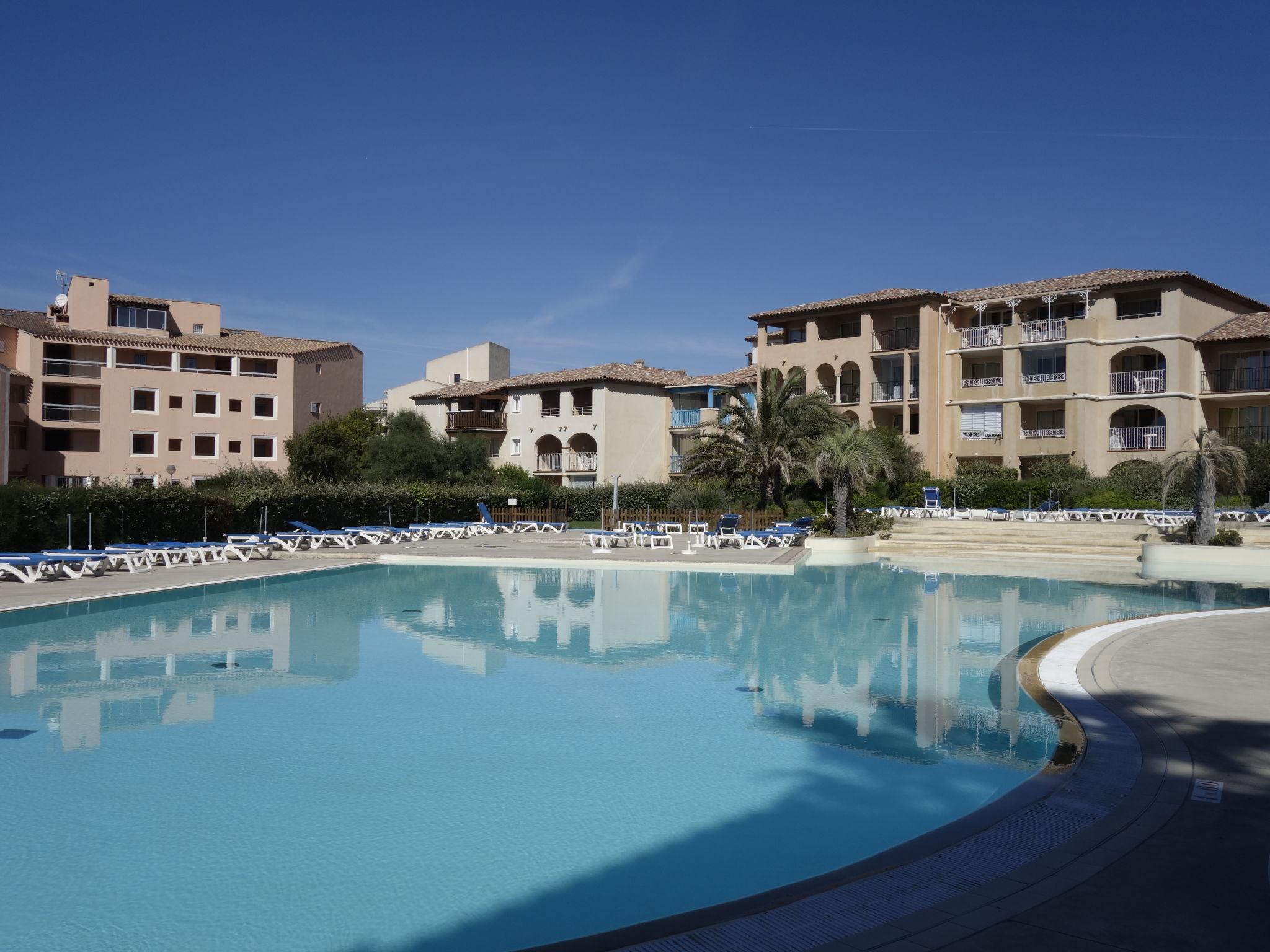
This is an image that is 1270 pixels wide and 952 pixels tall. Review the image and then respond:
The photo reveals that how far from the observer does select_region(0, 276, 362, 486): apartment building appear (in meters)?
41.8

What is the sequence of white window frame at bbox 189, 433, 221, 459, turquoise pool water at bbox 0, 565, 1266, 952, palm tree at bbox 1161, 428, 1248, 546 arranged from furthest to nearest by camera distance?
white window frame at bbox 189, 433, 221, 459 < palm tree at bbox 1161, 428, 1248, 546 < turquoise pool water at bbox 0, 565, 1266, 952

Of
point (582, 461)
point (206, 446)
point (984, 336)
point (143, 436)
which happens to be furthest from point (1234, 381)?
point (143, 436)

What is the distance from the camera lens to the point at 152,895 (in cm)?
492

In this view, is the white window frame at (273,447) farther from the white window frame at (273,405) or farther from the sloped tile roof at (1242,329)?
the sloped tile roof at (1242,329)

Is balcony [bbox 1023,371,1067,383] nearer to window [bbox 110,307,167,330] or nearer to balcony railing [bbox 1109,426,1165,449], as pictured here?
balcony railing [bbox 1109,426,1165,449]

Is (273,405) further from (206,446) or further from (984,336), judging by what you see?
(984,336)

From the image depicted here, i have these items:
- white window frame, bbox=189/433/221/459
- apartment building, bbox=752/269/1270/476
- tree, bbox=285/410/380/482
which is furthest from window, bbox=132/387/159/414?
apartment building, bbox=752/269/1270/476

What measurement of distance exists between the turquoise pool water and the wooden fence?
16102 mm

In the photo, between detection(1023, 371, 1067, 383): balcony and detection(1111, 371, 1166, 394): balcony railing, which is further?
detection(1023, 371, 1067, 383): balcony

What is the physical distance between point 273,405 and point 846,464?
105ft

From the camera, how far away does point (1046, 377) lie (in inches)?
1542

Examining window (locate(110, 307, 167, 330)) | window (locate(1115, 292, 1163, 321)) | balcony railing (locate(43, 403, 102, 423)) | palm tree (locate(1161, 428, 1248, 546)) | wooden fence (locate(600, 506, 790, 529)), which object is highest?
window (locate(110, 307, 167, 330))

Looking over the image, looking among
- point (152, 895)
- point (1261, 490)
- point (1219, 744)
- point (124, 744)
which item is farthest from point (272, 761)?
point (1261, 490)

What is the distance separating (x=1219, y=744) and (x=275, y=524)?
25.2 meters
